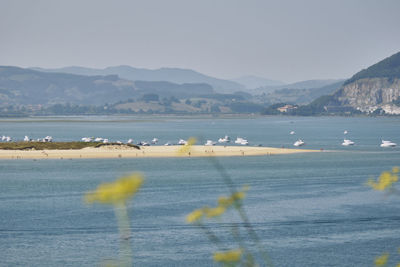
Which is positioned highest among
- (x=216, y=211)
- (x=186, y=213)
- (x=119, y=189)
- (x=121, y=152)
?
(x=119, y=189)

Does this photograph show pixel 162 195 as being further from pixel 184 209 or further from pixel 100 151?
pixel 100 151

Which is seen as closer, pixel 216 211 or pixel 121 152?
pixel 216 211

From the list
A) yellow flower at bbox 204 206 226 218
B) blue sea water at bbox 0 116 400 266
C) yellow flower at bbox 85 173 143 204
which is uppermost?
yellow flower at bbox 85 173 143 204

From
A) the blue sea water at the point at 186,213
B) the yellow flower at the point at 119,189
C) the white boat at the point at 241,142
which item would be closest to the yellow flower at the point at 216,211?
the yellow flower at the point at 119,189

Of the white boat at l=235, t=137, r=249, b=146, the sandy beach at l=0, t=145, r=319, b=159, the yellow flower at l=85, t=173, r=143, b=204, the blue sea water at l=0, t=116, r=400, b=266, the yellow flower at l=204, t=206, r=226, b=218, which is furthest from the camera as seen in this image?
the white boat at l=235, t=137, r=249, b=146

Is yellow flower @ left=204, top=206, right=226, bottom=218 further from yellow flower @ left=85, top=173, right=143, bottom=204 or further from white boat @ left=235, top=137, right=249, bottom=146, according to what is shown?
white boat @ left=235, top=137, right=249, bottom=146

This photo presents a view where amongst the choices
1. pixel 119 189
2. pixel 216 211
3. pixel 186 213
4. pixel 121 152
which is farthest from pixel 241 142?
pixel 119 189

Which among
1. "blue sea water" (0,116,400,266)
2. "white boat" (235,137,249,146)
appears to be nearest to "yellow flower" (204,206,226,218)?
"blue sea water" (0,116,400,266)

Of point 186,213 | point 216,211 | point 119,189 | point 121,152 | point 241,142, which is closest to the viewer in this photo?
point 119,189

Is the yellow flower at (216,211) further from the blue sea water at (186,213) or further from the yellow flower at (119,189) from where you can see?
the blue sea water at (186,213)

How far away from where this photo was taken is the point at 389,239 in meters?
48.9

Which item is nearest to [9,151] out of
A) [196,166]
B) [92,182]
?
[196,166]

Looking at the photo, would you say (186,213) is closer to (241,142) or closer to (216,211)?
(216,211)

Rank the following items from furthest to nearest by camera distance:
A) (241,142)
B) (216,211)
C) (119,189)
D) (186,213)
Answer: (241,142), (186,213), (216,211), (119,189)
